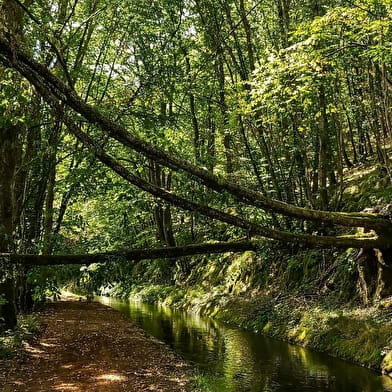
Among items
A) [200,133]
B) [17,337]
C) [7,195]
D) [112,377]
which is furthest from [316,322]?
[200,133]

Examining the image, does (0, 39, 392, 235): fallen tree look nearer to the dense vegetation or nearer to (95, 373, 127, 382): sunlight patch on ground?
the dense vegetation

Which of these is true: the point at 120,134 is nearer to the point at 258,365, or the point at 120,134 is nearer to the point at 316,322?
the point at 258,365

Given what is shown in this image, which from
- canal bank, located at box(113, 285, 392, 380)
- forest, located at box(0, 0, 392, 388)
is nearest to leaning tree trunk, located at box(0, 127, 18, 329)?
forest, located at box(0, 0, 392, 388)

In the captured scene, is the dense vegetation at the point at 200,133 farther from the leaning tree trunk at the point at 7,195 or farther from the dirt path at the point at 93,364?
the dirt path at the point at 93,364

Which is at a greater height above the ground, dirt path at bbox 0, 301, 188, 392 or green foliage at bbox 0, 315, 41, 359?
green foliage at bbox 0, 315, 41, 359

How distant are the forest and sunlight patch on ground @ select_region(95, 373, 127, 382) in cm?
185

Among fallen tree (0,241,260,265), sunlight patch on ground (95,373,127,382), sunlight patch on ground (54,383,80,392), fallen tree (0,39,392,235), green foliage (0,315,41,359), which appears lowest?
sunlight patch on ground (95,373,127,382)

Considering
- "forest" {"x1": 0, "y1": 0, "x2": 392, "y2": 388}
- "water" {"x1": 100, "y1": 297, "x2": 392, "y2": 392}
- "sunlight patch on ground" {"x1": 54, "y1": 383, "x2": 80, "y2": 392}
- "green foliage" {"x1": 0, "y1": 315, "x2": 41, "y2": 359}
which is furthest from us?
"green foliage" {"x1": 0, "y1": 315, "x2": 41, "y2": 359}

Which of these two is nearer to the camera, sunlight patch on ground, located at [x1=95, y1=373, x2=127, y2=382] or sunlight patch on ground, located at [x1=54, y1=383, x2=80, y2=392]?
sunlight patch on ground, located at [x1=54, y1=383, x2=80, y2=392]

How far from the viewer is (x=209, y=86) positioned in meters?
21.0

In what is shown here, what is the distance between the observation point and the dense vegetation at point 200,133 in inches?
316

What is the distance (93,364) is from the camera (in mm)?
10391

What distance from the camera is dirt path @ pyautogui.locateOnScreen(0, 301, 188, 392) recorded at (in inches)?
342

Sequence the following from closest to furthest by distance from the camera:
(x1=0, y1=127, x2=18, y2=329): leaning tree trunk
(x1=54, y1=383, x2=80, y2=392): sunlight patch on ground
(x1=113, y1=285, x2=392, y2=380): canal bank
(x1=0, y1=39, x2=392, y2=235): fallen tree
Result: (x1=0, y1=39, x2=392, y2=235): fallen tree, (x1=54, y1=383, x2=80, y2=392): sunlight patch on ground, (x1=113, y1=285, x2=392, y2=380): canal bank, (x1=0, y1=127, x2=18, y2=329): leaning tree trunk
